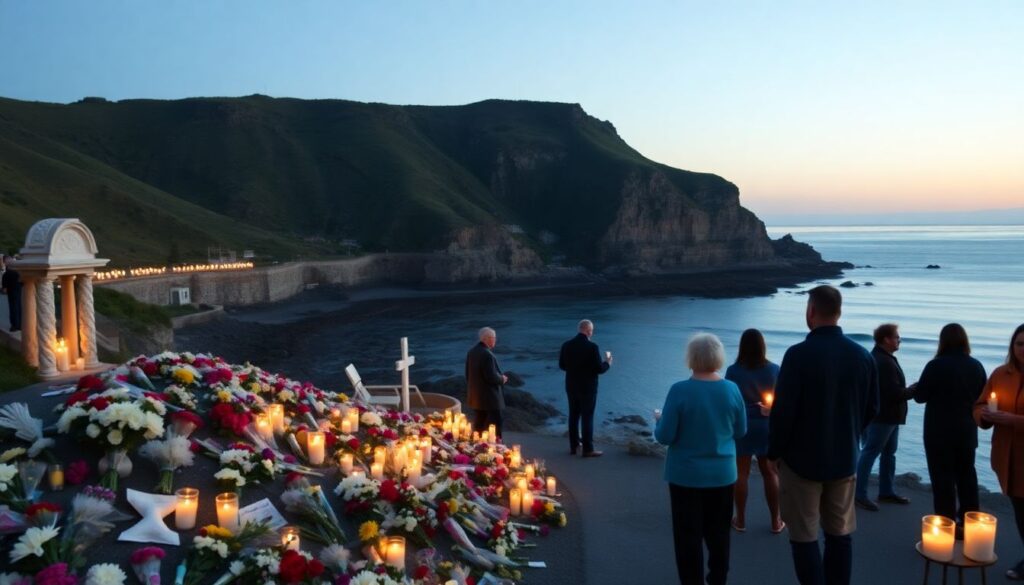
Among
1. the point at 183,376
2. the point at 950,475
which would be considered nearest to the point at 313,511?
the point at 183,376

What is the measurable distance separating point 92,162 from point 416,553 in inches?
3486

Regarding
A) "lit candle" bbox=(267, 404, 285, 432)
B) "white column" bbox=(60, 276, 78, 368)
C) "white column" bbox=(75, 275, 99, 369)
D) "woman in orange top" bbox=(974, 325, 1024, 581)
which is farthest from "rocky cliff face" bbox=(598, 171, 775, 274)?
"woman in orange top" bbox=(974, 325, 1024, 581)

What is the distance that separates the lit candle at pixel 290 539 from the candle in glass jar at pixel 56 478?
1640mm

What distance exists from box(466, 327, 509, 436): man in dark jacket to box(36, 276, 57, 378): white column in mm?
6296

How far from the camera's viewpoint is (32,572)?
14.8ft

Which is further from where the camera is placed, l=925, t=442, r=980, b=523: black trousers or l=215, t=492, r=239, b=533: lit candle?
l=925, t=442, r=980, b=523: black trousers

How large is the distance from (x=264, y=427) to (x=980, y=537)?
228 inches

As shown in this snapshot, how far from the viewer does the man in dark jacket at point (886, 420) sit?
24.8 ft

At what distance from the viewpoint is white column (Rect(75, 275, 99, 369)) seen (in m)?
12.0

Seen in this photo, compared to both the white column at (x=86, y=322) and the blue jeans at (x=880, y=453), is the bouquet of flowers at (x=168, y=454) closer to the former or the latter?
the blue jeans at (x=880, y=453)

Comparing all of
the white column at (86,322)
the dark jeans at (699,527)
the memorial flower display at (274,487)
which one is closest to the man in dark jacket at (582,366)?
the memorial flower display at (274,487)

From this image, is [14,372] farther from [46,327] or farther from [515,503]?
[515,503]

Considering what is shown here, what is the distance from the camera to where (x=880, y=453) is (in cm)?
828

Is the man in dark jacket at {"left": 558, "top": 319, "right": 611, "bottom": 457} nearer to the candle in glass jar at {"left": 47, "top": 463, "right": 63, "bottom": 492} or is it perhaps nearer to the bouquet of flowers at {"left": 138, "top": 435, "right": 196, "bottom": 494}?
the bouquet of flowers at {"left": 138, "top": 435, "right": 196, "bottom": 494}
